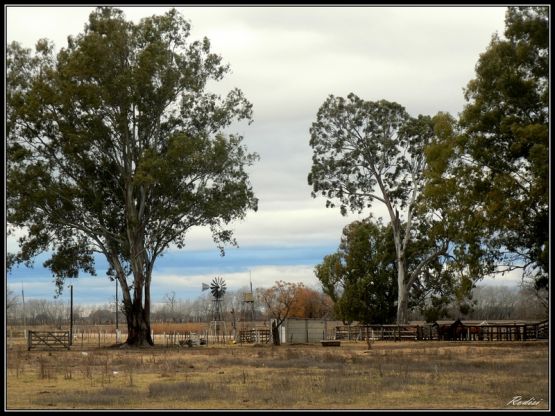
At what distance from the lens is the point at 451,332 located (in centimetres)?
5731

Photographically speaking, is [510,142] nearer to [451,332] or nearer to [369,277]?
[451,332]

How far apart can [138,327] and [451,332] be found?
2173 cm

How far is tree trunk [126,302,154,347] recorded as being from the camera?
5000 centimetres

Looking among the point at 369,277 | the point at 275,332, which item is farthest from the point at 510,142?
the point at 369,277

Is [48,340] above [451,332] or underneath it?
above

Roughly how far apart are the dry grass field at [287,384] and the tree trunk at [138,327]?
60.4ft

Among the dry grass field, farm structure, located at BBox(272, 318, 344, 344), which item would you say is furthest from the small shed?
the dry grass field

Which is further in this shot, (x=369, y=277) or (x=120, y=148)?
(x=369, y=277)

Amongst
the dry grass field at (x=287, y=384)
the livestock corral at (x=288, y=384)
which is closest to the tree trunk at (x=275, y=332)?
the livestock corral at (x=288, y=384)

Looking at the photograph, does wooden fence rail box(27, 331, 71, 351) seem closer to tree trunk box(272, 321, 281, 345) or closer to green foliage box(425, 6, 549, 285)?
tree trunk box(272, 321, 281, 345)

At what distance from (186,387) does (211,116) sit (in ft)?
110

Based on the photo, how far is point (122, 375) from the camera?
25625 millimetres

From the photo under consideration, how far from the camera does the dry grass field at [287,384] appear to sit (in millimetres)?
17766

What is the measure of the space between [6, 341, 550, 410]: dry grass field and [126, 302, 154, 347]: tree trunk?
60.4 feet
